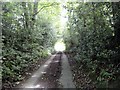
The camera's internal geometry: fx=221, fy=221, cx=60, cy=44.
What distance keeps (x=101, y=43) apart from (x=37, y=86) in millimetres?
4193

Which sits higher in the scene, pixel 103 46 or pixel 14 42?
pixel 103 46

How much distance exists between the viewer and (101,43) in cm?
1212

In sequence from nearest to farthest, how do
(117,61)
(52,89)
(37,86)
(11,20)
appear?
1. (117,61)
2. (52,89)
3. (37,86)
4. (11,20)

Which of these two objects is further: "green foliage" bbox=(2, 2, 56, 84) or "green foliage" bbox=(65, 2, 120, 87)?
"green foliage" bbox=(2, 2, 56, 84)

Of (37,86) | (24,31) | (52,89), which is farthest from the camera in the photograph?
(24,31)

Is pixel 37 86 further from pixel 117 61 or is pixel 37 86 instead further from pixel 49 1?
pixel 49 1

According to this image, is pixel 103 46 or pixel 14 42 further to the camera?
pixel 14 42

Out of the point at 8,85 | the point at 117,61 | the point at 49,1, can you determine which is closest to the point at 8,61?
the point at 8,85

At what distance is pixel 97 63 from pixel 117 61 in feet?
7.51

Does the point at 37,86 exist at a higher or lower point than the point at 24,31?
lower

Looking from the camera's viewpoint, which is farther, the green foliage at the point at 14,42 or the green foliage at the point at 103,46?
the green foliage at the point at 14,42

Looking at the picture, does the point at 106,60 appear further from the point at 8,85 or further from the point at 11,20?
the point at 11,20

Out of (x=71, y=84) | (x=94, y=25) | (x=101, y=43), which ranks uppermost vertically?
(x=94, y=25)

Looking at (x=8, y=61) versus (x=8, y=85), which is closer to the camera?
(x=8, y=85)
